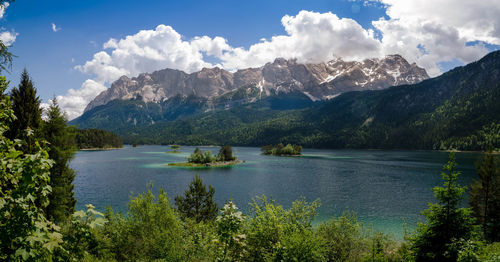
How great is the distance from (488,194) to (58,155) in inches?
2215

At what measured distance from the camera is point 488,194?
39219 mm

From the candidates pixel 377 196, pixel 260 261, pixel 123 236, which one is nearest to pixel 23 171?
pixel 260 261

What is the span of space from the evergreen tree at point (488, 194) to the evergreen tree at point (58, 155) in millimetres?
53098

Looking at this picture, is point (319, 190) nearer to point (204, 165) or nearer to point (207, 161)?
point (204, 165)

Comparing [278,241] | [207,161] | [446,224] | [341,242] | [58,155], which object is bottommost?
[207,161]

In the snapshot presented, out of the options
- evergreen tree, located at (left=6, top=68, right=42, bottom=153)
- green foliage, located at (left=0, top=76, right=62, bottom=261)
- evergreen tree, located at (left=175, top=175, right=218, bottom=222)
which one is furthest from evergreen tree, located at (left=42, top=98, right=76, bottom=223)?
green foliage, located at (left=0, top=76, right=62, bottom=261)

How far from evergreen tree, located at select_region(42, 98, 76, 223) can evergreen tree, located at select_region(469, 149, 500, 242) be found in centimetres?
5310

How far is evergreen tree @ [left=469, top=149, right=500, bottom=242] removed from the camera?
126 feet

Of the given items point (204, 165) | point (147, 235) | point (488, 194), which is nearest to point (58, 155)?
point (147, 235)

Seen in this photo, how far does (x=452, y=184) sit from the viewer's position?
14328mm

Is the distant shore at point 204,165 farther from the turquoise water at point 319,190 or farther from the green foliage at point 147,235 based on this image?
the green foliage at point 147,235

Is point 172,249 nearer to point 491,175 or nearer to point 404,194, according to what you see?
point 491,175

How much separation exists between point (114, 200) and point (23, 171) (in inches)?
2833

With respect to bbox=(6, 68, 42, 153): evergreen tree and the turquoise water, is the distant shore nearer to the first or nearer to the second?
the turquoise water
